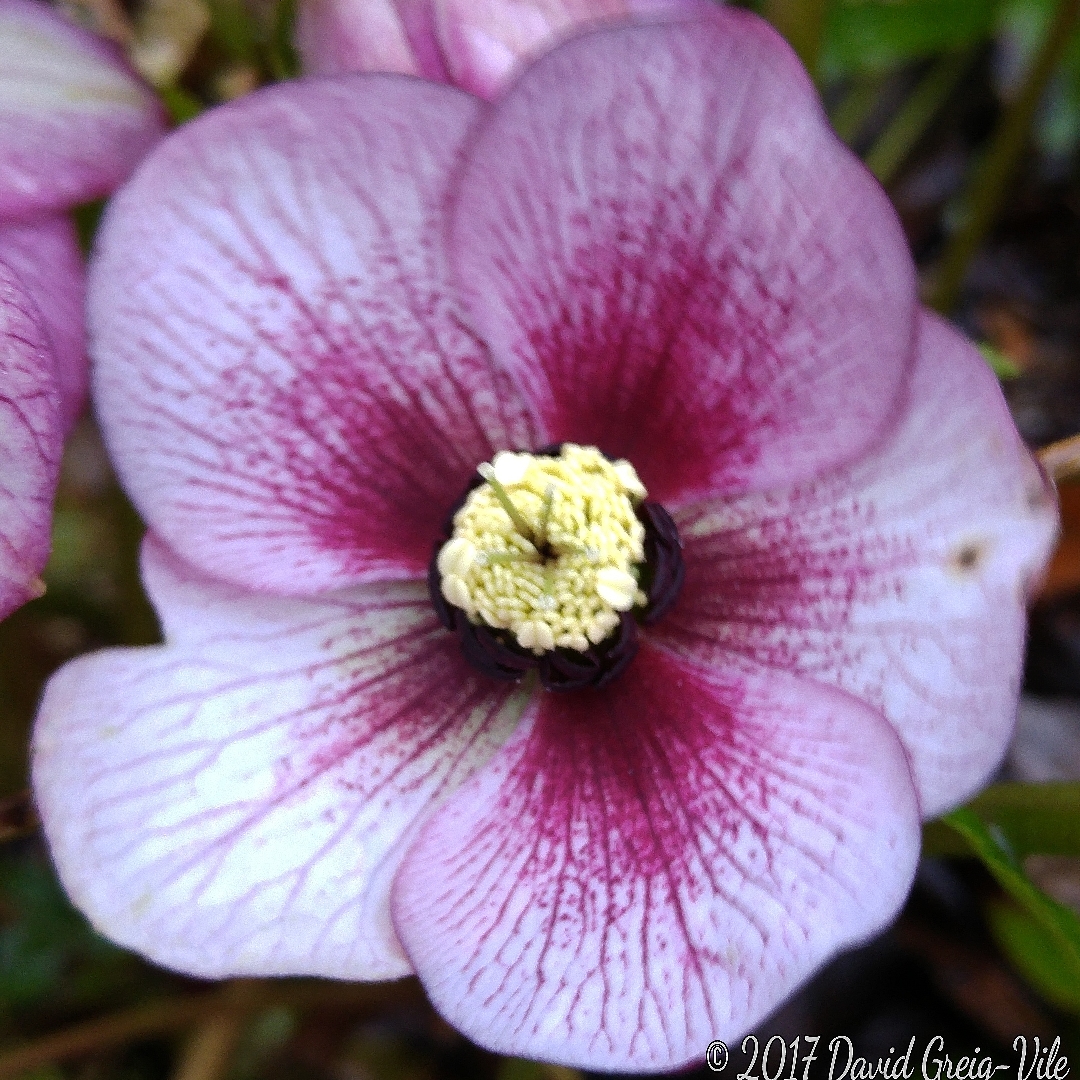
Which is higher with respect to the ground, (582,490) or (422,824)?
(582,490)

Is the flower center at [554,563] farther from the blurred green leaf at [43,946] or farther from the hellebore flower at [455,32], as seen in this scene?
the blurred green leaf at [43,946]

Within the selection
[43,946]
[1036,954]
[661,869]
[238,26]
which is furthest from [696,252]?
[43,946]

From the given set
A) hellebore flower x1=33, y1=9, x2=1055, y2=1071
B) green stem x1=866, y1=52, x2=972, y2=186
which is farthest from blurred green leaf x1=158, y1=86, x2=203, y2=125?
green stem x1=866, y1=52, x2=972, y2=186

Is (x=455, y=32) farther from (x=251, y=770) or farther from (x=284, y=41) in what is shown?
(x=251, y=770)

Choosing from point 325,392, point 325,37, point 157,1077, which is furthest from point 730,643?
point 157,1077

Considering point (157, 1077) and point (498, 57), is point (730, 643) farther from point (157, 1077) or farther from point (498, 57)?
point (157, 1077)
